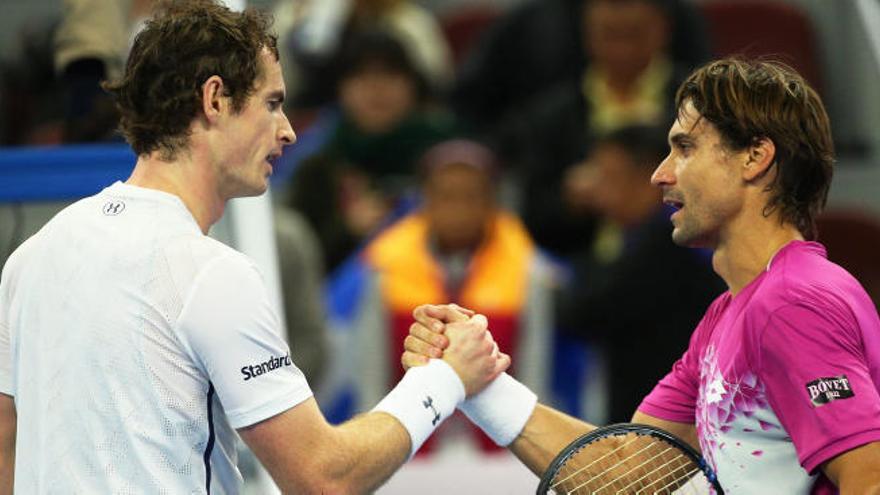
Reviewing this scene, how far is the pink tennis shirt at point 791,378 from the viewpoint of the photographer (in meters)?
3.41

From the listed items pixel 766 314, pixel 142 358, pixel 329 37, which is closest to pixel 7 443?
pixel 142 358

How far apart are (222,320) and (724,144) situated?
1.23m

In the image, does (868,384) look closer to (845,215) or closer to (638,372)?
(638,372)

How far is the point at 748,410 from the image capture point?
360cm

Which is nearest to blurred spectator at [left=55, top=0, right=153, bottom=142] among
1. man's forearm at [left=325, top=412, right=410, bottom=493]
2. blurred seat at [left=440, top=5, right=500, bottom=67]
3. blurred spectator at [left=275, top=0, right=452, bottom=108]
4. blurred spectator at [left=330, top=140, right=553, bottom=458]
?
man's forearm at [left=325, top=412, right=410, bottom=493]

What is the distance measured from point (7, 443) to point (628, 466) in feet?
4.93

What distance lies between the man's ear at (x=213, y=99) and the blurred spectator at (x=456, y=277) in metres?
3.29

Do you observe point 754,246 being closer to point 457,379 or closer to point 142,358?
point 457,379

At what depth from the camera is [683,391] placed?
13.3 ft

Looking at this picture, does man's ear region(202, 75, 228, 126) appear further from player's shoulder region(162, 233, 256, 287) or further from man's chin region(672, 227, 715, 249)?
man's chin region(672, 227, 715, 249)

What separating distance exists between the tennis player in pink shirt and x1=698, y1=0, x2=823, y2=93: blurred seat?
205 inches

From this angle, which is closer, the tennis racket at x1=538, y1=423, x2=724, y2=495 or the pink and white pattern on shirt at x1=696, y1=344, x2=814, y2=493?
the pink and white pattern on shirt at x1=696, y1=344, x2=814, y2=493

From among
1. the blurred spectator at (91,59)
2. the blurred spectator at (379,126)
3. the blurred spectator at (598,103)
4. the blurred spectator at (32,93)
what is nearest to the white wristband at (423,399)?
the blurred spectator at (91,59)

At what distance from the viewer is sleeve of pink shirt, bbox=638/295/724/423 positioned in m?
4.01
